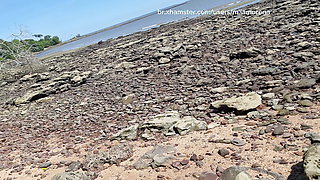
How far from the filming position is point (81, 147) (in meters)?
6.87

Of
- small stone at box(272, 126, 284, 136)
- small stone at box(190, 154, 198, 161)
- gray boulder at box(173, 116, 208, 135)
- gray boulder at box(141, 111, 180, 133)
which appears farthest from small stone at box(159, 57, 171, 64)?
small stone at box(190, 154, 198, 161)

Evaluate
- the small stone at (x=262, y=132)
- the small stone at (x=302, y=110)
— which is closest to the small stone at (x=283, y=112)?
the small stone at (x=302, y=110)

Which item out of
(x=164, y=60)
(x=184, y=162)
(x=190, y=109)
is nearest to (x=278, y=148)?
(x=184, y=162)

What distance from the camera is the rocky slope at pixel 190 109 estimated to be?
510 cm

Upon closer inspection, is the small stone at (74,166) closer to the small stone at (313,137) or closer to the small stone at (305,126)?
the small stone at (313,137)

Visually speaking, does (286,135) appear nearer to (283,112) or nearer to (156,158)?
(283,112)

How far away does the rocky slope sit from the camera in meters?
5.10

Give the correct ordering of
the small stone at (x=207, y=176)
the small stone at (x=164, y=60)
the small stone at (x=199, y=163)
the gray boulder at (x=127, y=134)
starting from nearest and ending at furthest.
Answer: the small stone at (x=207, y=176)
the small stone at (x=199, y=163)
the gray boulder at (x=127, y=134)
the small stone at (x=164, y=60)

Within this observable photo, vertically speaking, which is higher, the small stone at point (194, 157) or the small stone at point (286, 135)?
the small stone at point (286, 135)

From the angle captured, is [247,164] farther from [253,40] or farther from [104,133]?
[253,40]

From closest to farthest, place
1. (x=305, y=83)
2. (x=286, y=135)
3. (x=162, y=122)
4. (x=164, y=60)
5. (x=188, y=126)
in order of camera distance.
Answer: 1. (x=286, y=135)
2. (x=188, y=126)
3. (x=162, y=122)
4. (x=305, y=83)
5. (x=164, y=60)

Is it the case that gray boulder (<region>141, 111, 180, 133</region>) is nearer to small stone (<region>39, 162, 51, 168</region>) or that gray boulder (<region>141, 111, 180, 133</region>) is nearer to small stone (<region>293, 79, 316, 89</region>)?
small stone (<region>39, 162, 51, 168</region>)

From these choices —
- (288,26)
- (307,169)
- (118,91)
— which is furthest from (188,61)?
(307,169)

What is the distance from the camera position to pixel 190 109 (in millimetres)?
7785
